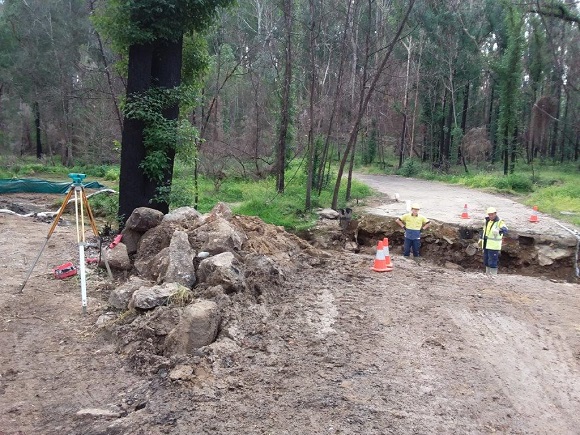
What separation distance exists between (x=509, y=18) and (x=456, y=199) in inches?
626

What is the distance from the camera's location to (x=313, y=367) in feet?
15.8

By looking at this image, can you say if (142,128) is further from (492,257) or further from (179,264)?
(492,257)

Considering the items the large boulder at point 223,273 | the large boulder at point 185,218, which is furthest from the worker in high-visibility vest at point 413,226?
the large boulder at point 223,273

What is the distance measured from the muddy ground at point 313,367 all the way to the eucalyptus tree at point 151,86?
2.72 meters

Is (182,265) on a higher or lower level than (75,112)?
lower

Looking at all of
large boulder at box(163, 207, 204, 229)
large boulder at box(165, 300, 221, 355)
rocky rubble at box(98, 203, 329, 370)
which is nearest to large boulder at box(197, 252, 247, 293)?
rocky rubble at box(98, 203, 329, 370)

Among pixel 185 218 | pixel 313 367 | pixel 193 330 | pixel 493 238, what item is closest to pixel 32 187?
pixel 185 218

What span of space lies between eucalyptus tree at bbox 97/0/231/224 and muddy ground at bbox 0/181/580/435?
8.92 feet

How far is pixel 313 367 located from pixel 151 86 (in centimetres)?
692

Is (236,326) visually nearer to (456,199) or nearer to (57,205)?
(57,205)

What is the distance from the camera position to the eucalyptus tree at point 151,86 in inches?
359

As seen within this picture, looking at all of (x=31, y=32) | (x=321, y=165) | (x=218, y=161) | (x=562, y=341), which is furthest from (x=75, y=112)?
(x=562, y=341)

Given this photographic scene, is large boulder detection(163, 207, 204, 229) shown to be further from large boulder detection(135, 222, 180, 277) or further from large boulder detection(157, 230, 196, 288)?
large boulder detection(157, 230, 196, 288)

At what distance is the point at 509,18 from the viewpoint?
98.3ft
